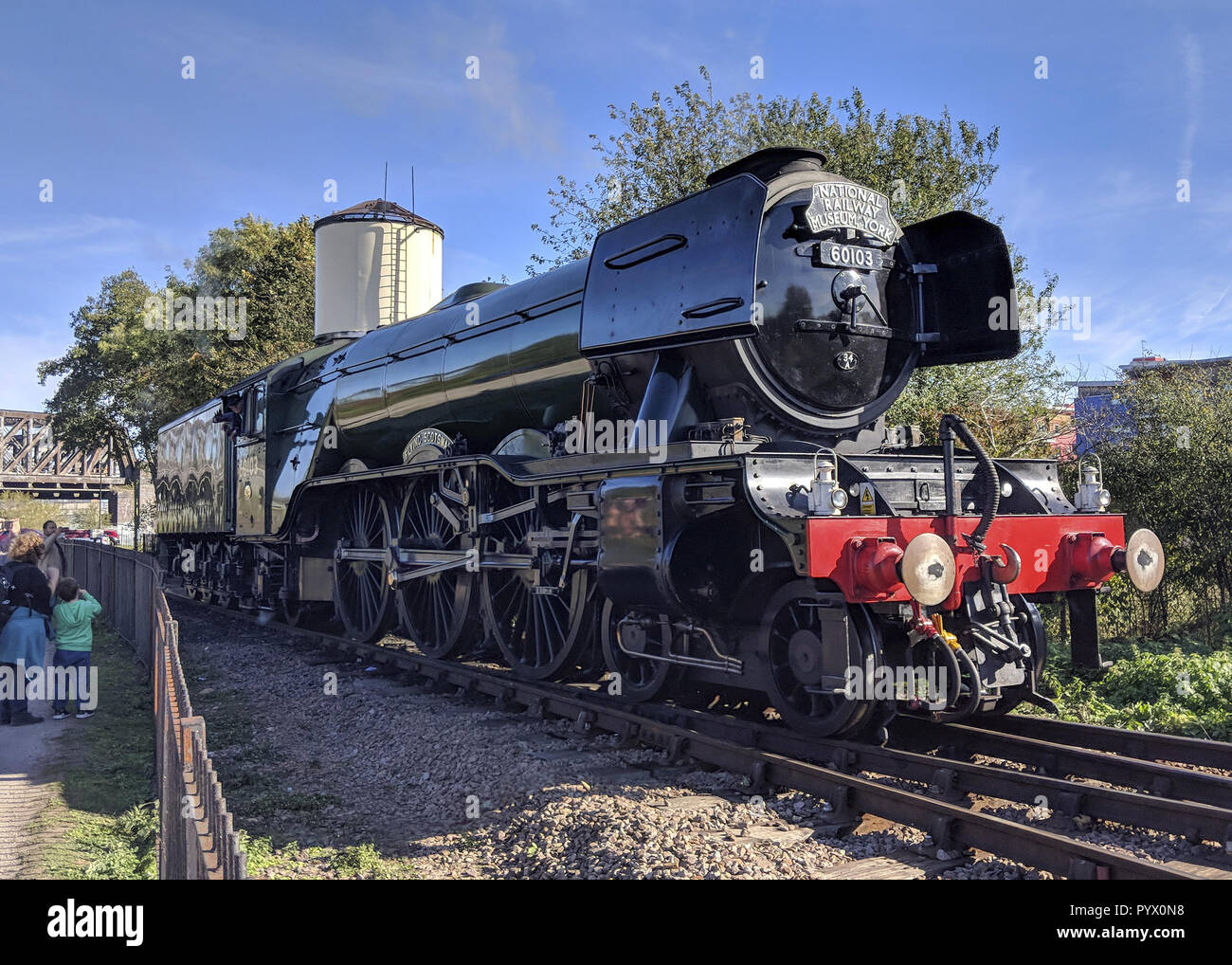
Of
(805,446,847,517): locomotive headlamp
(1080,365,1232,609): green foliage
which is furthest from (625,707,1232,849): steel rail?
(1080,365,1232,609): green foliage

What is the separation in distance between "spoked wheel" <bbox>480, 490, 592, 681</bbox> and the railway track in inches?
25.6

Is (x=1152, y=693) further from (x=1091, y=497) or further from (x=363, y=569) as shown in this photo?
(x=363, y=569)

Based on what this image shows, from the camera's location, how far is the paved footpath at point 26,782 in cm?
469

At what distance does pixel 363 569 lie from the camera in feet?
34.0

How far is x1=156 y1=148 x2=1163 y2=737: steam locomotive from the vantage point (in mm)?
4980

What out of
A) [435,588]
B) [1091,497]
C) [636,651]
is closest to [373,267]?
[435,588]

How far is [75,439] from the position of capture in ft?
124

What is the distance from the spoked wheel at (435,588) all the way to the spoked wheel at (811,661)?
3415mm

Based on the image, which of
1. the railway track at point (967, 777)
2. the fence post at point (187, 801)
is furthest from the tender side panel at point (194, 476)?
the railway track at point (967, 777)

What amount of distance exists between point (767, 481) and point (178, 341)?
97.6 ft

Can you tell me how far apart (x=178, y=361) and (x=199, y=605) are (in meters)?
16.2

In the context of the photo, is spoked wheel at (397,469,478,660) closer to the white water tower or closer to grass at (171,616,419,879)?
grass at (171,616,419,879)
